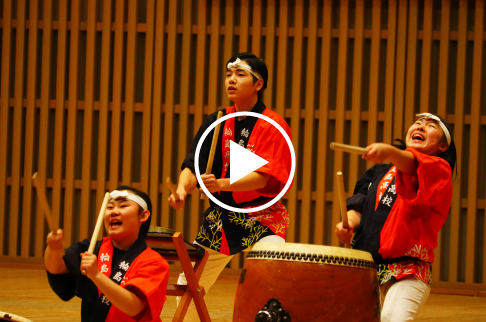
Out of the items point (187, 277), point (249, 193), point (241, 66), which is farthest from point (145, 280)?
point (241, 66)

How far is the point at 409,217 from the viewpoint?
6.79ft

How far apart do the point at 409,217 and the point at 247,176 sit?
0.67m

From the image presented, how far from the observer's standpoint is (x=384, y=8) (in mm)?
4918

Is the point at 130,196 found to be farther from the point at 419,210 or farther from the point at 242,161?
the point at 419,210

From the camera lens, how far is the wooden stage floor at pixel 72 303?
3.00 metres

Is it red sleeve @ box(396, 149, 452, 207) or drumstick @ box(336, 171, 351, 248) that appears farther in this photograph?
red sleeve @ box(396, 149, 452, 207)

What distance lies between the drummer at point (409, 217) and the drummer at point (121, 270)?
2.32ft

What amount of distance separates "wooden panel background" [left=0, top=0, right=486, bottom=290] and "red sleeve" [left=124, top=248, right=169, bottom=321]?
116 inches

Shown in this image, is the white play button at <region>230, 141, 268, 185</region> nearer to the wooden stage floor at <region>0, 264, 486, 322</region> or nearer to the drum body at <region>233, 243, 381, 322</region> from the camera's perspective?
the drum body at <region>233, 243, 381, 322</region>

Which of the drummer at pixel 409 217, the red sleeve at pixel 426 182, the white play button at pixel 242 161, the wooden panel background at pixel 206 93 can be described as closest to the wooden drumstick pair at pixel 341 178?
the drummer at pixel 409 217

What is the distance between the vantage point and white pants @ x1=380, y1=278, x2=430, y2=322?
1981 millimetres

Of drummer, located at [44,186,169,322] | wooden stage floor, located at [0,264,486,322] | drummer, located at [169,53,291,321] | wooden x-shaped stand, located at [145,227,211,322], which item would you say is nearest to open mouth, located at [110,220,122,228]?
drummer, located at [44,186,169,322]

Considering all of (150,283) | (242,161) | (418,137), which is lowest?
(150,283)

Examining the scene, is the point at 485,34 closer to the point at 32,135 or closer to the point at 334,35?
the point at 334,35
